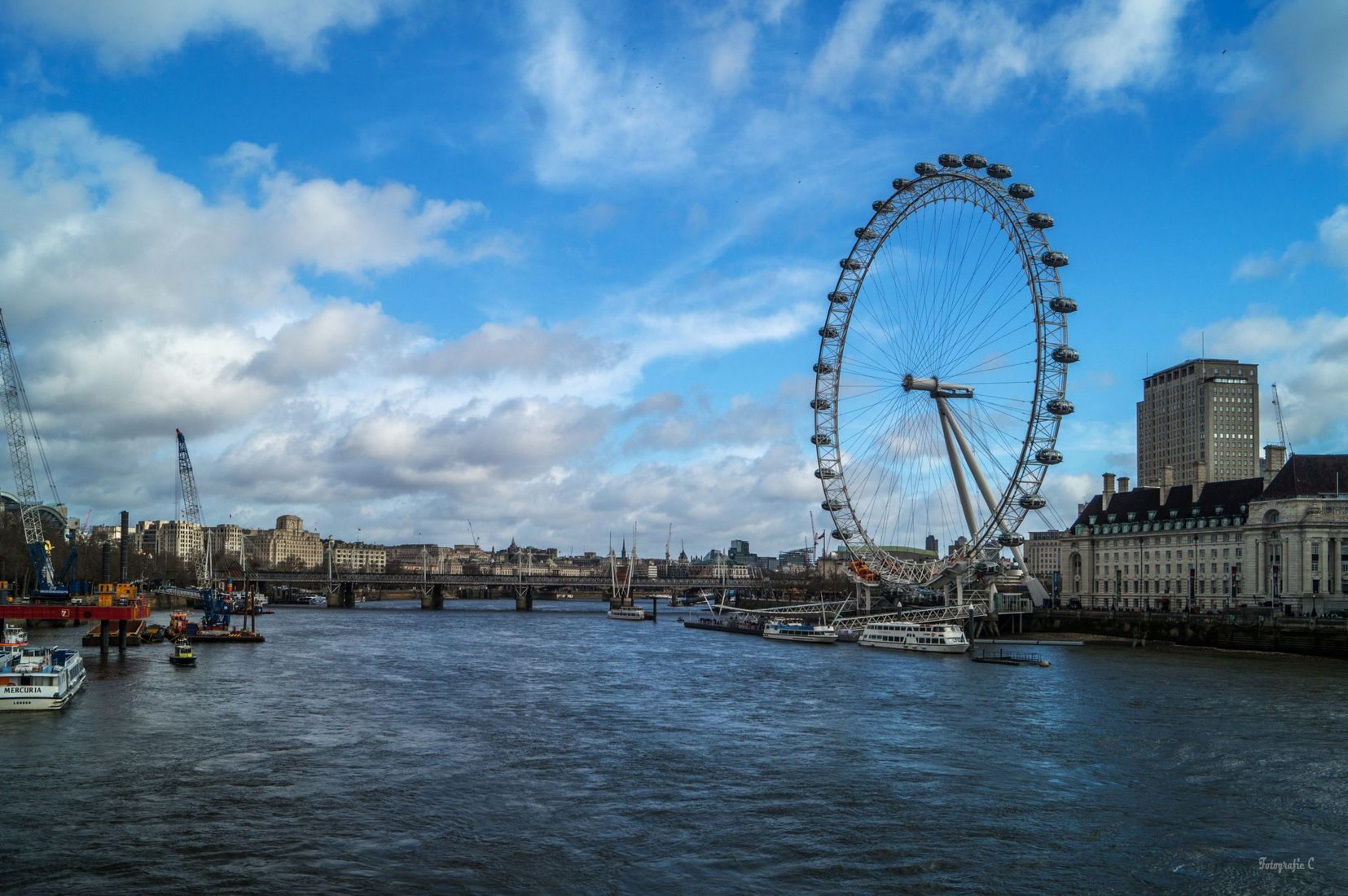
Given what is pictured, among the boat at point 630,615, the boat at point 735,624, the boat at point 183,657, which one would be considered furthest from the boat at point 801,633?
the boat at point 183,657

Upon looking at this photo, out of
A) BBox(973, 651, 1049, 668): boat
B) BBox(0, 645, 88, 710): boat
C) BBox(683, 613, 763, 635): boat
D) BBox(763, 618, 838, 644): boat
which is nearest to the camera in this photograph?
BBox(0, 645, 88, 710): boat

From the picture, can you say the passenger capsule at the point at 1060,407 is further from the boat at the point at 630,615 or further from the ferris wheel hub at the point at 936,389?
the boat at the point at 630,615

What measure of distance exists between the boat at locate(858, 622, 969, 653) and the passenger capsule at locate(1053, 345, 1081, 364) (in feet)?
71.0

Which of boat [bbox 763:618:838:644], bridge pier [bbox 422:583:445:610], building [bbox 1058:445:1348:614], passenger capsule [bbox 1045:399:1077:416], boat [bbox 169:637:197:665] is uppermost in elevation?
passenger capsule [bbox 1045:399:1077:416]

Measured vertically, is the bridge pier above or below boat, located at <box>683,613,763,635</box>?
below

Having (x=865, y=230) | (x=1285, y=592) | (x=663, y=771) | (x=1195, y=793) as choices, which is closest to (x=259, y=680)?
(x=663, y=771)

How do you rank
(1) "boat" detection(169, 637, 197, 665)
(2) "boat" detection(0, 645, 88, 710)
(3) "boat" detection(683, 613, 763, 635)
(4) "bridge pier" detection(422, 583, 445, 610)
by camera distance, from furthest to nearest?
(4) "bridge pier" detection(422, 583, 445, 610), (3) "boat" detection(683, 613, 763, 635), (1) "boat" detection(169, 637, 197, 665), (2) "boat" detection(0, 645, 88, 710)

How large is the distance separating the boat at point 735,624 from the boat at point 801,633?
306 inches

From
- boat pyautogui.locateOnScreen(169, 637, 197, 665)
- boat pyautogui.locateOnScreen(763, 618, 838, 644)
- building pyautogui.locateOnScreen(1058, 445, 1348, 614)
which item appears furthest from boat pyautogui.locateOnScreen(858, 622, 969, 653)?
boat pyautogui.locateOnScreen(169, 637, 197, 665)

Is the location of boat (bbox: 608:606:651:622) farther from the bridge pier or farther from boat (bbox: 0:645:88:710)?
boat (bbox: 0:645:88:710)

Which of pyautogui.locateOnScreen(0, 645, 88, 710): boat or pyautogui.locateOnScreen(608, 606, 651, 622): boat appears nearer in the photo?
pyautogui.locateOnScreen(0, 645, 88, 710): boat

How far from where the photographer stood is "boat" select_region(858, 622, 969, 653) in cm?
8019

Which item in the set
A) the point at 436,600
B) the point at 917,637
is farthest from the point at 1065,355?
the point at 436,600

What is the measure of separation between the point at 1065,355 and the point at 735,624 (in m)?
56.9
